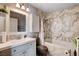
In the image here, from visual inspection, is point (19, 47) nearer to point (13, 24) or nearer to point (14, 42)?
point (14, 42)

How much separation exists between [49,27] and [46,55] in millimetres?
473

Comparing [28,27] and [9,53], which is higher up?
[28,27]

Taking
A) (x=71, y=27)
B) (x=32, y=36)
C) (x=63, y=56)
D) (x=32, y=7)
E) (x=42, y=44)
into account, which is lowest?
(x=63, y=56)

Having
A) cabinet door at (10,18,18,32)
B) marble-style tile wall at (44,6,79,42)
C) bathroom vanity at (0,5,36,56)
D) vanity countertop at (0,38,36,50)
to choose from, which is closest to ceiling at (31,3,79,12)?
marble-style tile wall at (44,6,79,42)

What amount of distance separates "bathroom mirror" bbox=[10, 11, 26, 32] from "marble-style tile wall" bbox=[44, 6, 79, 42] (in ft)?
1.21

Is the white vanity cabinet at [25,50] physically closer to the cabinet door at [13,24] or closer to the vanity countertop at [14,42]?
the vanity countertop at [14,42]

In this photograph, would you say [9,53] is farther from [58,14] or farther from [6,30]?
[58,14]

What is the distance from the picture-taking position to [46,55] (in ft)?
6.07

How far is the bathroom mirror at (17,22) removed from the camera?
177cm

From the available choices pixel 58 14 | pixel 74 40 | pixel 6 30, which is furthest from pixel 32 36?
pixel 74 40

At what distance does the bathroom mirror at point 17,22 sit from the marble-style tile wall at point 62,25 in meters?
0.37

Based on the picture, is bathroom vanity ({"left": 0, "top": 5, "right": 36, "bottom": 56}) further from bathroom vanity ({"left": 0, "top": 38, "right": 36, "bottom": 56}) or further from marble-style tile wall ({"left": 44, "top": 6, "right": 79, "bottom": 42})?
marble-style tile wall ({"left": 44, "top": 6, "right": 79, "bottom": 42})

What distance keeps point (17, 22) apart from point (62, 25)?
0.74m

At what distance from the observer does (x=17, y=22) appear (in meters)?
1.82
